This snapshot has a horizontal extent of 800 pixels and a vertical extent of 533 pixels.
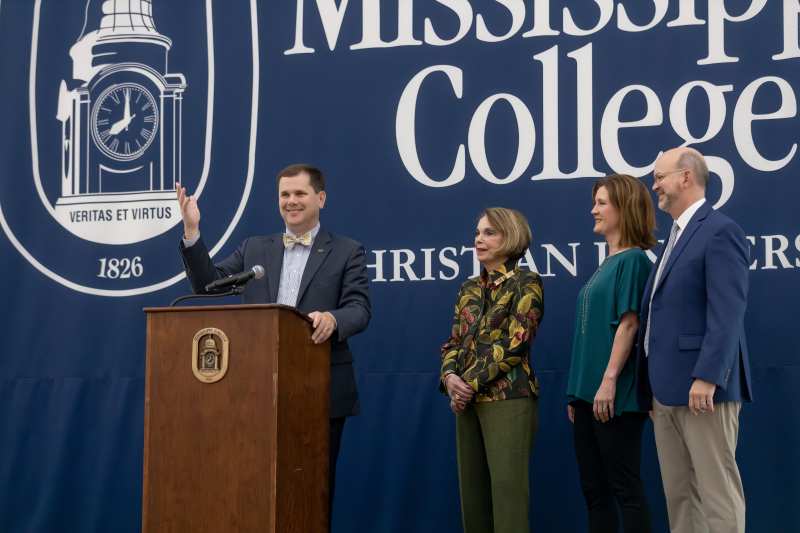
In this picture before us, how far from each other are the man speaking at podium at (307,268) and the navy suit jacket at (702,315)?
97 centimetres

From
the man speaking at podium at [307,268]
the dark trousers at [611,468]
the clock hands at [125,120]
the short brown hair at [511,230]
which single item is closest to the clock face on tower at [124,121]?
the clock hands at [125,120]

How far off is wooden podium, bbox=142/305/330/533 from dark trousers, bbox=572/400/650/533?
1.09 metres

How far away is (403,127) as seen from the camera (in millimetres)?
4723

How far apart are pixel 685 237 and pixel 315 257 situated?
4.04 ft

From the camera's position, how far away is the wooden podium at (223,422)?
295 centimetres

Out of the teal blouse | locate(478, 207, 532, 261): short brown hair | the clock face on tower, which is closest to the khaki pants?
the teal blouse

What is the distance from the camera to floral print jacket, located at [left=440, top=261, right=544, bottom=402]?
3.73 m

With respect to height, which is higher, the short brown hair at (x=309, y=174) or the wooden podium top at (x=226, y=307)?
the short brown hair at (x=309, y=174)

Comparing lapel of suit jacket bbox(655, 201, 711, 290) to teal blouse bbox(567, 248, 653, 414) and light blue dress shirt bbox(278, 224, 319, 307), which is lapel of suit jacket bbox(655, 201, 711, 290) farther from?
light blue dress shirt bbox(278, 224, 319, 307)

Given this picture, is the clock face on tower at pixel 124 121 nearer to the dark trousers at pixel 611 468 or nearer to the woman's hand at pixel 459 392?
the woman's hand at pixel 459 392

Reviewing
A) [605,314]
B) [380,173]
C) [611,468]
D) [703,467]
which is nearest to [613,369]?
[605,314]

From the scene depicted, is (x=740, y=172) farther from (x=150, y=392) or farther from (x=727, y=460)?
(x=150, y=392)

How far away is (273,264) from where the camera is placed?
363 cm

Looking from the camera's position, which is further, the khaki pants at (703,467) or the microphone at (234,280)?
the khaki pants at (703,467)
